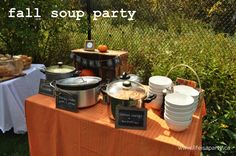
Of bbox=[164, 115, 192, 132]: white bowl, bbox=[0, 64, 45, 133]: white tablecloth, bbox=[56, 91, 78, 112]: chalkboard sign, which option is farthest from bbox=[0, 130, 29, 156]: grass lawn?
bbox=[164, 115, 192, 132]: white bowl

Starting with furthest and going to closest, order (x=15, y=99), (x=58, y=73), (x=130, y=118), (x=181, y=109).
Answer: (x=15, y=99), (x=58, y=73), (x=130, y=118), (x=181, y=109)

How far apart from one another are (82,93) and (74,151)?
0.40 metres

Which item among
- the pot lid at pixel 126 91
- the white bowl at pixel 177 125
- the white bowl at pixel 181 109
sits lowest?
the white bowl at pixel 177 125

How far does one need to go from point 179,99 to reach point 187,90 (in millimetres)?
202

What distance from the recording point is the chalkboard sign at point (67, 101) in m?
1.57

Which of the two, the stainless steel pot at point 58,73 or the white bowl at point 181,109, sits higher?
the stainless steel pot at point 58,73

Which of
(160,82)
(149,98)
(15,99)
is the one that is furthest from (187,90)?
(15,99)

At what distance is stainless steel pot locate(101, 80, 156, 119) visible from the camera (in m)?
1.39

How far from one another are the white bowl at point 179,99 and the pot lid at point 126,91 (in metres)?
0.15

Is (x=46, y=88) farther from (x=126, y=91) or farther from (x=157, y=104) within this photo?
(x=157, y=104)

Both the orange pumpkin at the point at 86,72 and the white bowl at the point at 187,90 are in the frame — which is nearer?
the white bowl at the point at 187,90

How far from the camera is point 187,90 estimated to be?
1.58 meters

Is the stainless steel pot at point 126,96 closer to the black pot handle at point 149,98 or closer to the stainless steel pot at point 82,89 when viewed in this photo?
the black pot handle at point 149,98

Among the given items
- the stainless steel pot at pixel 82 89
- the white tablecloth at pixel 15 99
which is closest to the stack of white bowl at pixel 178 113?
the stainless steel pot at pixel 82 89
